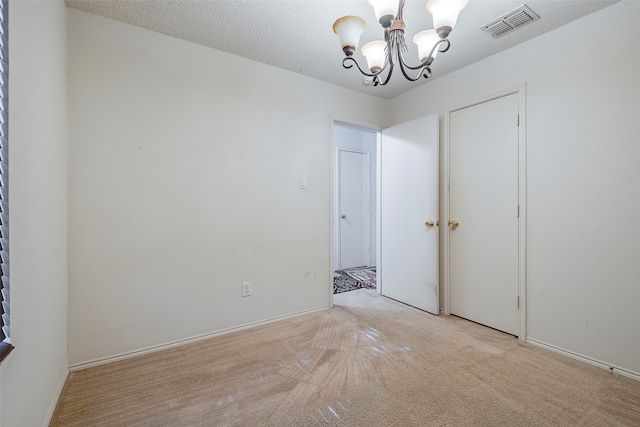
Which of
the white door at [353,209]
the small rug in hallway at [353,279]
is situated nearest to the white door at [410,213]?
the small rug in hallway at [353,279]

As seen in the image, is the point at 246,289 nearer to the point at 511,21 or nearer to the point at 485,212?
the point at 485,212

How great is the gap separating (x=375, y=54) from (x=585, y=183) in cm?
174

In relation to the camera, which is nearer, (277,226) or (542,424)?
(542,424)

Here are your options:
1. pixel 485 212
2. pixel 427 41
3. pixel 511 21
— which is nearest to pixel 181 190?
pixel 427 41

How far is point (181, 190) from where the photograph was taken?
2.28 m

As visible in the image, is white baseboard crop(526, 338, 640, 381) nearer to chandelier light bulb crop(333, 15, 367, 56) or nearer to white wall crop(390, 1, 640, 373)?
white wall crop(390, 1, 640, 373)

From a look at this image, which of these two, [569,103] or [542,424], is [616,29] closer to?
[569,103]

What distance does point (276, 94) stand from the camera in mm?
2750

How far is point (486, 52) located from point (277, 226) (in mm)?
2429

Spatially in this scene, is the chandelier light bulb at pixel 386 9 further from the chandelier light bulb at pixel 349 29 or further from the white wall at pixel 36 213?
the white wall at pixel 36 213

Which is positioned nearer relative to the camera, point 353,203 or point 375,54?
point 375,54

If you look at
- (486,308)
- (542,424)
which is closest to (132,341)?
(542,424)

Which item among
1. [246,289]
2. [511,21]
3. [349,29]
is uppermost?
[511,21]

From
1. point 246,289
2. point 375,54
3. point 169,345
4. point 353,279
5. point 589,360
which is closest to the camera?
point 375,54
